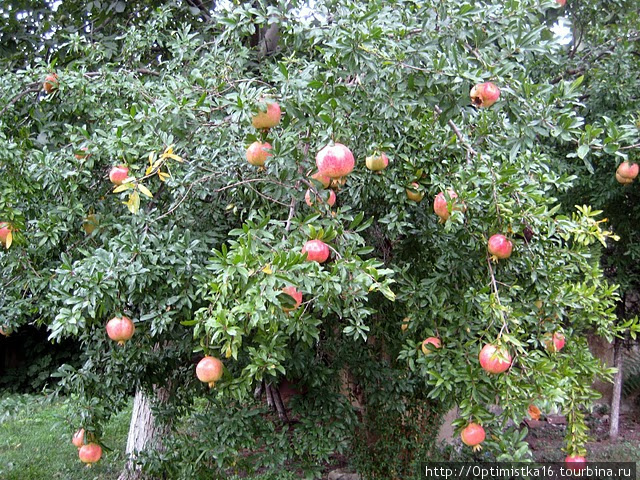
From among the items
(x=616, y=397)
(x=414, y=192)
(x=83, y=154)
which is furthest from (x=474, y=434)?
(x=616, y=397)

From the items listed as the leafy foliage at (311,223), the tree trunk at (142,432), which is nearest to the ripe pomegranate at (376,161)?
the leafy foliage at (311,223)

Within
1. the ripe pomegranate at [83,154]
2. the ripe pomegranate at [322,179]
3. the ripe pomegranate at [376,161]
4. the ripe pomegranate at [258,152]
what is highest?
the ripe pomegranate at [83,154]

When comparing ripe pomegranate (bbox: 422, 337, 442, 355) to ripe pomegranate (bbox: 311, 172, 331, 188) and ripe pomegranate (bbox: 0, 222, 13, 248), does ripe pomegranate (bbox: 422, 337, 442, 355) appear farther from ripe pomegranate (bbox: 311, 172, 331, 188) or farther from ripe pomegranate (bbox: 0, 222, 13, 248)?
ripe pomegranate (bbox: 0, 222, 13, 248)

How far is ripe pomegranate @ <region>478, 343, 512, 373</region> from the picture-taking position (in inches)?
80.5

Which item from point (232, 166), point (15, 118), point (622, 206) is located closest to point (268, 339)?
point (232, 166)

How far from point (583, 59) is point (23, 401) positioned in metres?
4.95

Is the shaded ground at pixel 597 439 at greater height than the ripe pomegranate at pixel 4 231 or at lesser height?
lesser

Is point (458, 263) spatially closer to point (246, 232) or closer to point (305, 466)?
point (246, 232)

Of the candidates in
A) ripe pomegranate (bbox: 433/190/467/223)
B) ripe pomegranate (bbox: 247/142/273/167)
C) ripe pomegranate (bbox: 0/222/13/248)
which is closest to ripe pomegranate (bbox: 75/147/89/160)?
ripe pomegranate (bbox: 0/222/13/248)

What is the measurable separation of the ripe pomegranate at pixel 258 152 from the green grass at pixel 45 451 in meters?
2.85

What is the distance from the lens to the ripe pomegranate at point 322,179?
2.20 meters

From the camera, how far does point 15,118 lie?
10.5ft

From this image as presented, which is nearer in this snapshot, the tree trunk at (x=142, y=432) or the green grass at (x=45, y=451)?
the tree trunk at (x=142, y=432)

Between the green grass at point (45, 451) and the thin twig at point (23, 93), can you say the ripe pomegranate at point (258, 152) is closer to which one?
the thin twig at point (23, 93)
